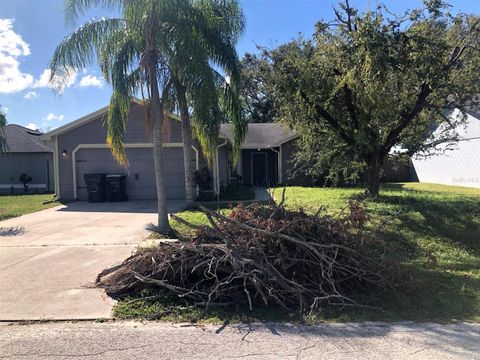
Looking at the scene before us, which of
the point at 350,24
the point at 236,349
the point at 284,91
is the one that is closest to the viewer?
the point at 236,349

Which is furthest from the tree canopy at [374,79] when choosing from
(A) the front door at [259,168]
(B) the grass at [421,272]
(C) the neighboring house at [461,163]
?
(A) the front door at [259,168]

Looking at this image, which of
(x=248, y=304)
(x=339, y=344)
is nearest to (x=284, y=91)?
(x=248, y=304)

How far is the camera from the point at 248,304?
5707mm

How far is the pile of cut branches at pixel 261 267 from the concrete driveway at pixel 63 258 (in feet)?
1.86

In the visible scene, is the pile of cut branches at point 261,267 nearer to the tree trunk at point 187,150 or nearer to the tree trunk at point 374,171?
the tree trunk at point 374,171

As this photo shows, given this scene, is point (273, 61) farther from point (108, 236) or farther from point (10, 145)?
point (10, 145)

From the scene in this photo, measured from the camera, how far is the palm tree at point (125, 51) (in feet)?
32.6

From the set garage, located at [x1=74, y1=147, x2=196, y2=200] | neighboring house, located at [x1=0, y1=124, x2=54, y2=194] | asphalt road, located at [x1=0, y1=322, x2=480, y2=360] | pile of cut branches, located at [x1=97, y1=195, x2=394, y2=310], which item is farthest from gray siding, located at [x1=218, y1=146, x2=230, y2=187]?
asphalt road, located at [x1=0, y1=322, x2=480, y2=360]

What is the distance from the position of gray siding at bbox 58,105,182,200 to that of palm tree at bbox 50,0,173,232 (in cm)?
756

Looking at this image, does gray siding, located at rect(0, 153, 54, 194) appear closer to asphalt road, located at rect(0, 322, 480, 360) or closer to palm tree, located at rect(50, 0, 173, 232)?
palm tree, located at rect(50, 0, 173, 232)

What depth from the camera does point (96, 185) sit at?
61.0ft

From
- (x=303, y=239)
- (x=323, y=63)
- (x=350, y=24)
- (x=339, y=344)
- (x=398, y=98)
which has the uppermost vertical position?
(x=350, y=24)

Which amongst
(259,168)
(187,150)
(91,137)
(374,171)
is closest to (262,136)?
(259,168)

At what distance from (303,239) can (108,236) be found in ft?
19.6
